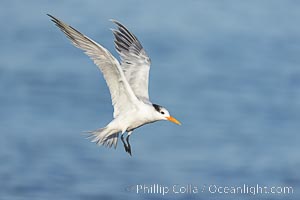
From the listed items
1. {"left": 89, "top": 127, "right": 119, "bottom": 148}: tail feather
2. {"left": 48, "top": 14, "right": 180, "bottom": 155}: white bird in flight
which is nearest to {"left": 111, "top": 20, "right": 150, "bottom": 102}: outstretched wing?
{"left": 48, "top": 14, "right": 180, "bottom": 155}: white bird in flight

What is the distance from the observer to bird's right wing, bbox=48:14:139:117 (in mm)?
11625

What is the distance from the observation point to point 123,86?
1212 centimetres

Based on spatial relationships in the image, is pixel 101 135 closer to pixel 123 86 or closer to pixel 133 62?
pixel 123 86

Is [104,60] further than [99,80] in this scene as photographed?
No

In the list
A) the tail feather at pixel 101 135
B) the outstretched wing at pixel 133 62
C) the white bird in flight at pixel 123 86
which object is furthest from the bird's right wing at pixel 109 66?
the outstretched wing at pixel 133 62

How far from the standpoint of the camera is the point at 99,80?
19.0 meters

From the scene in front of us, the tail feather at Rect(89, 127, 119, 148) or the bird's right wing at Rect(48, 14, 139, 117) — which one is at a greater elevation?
the bird's right wing at Rect(48, 14, 139, 117)

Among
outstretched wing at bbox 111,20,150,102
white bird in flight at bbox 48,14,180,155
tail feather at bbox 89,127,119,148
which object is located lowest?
tail feather at bbox 89,127,119,148

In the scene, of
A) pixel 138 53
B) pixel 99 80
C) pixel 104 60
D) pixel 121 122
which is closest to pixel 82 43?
pixel 104 60

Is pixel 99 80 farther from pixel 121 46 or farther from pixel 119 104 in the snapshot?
pixel 119 104

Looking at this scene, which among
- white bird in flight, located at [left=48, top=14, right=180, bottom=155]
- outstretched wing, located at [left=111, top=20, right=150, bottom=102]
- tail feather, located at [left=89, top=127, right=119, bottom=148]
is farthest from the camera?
outstretched wing, located at [left=111, top=20, right=150, bottom=102]

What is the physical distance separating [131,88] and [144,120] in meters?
0.59

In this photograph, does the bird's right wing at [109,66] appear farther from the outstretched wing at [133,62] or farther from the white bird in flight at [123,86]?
the outstretched wing at [133,62]

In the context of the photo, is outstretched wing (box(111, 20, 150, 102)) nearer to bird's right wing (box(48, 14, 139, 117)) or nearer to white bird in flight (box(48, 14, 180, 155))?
white bird in flight (box(48, 14, 180, 155))
